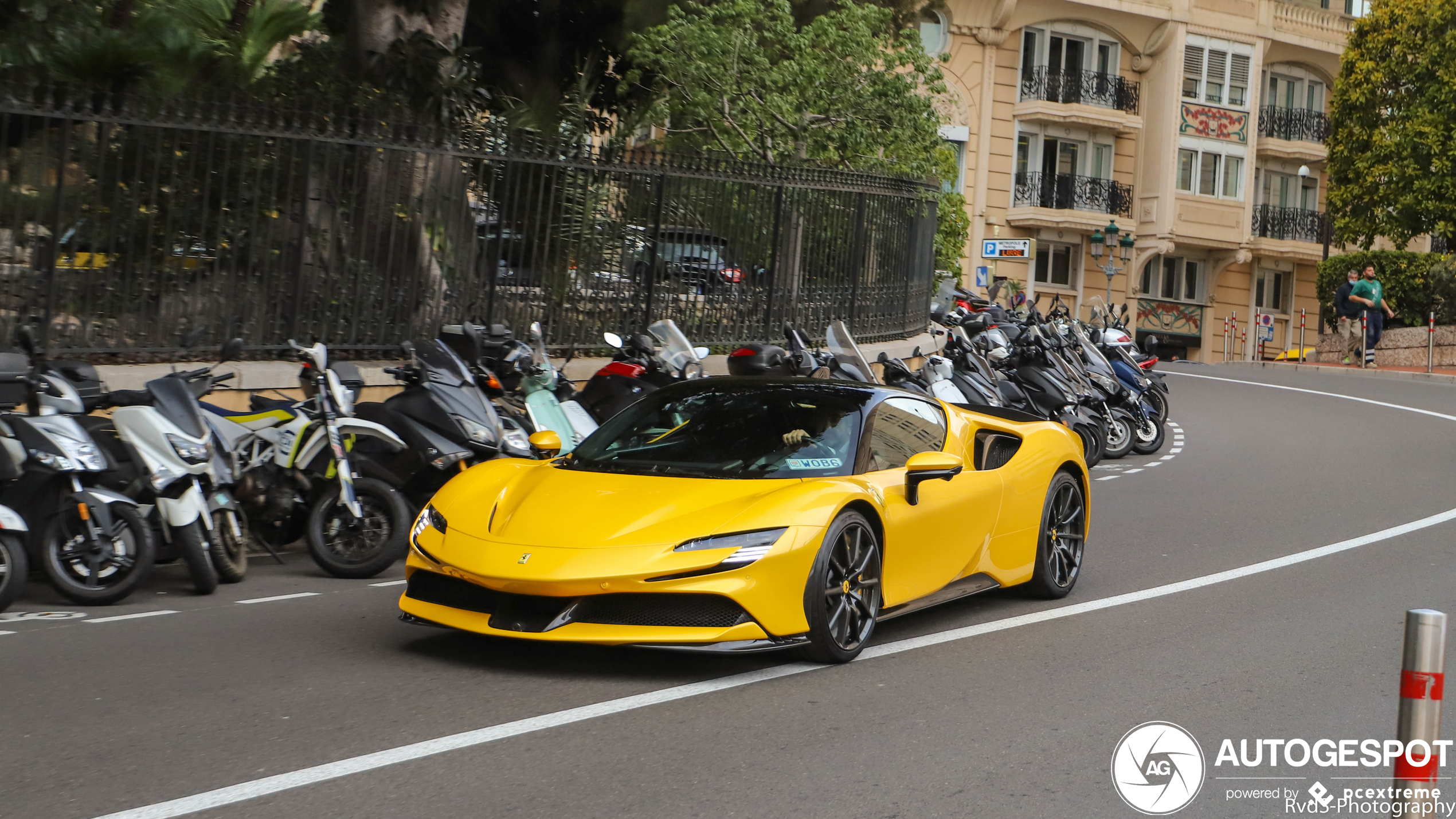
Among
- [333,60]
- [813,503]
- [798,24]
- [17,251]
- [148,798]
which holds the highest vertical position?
[798,24]

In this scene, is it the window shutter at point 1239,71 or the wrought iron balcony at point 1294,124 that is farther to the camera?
the wrought iron balcony at point 1294,124

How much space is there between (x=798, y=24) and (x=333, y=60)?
7.82m

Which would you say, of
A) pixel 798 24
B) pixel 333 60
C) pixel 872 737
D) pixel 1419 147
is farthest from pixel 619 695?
pixel 1419 147

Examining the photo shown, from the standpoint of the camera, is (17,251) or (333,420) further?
(17,251)

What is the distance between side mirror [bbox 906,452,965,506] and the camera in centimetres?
693

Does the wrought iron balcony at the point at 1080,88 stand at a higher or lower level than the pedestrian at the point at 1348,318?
higher

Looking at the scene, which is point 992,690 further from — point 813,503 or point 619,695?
point 619,695

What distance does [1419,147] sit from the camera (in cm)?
4066

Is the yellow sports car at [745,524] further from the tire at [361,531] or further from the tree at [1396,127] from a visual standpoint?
the tree at [1396,127]

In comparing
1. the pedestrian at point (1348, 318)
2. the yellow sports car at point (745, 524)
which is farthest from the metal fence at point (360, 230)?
the pedestrian at point (1348, 318)

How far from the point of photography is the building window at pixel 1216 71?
45.9 m

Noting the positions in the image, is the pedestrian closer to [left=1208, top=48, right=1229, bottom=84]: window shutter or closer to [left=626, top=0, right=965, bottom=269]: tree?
[left=1208, top=48, right=1229, bottom=84]: window shutter

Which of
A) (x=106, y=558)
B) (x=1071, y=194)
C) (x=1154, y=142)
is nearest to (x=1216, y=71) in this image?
(x=1154, y=142)

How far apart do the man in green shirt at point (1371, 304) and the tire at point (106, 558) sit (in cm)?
2871
